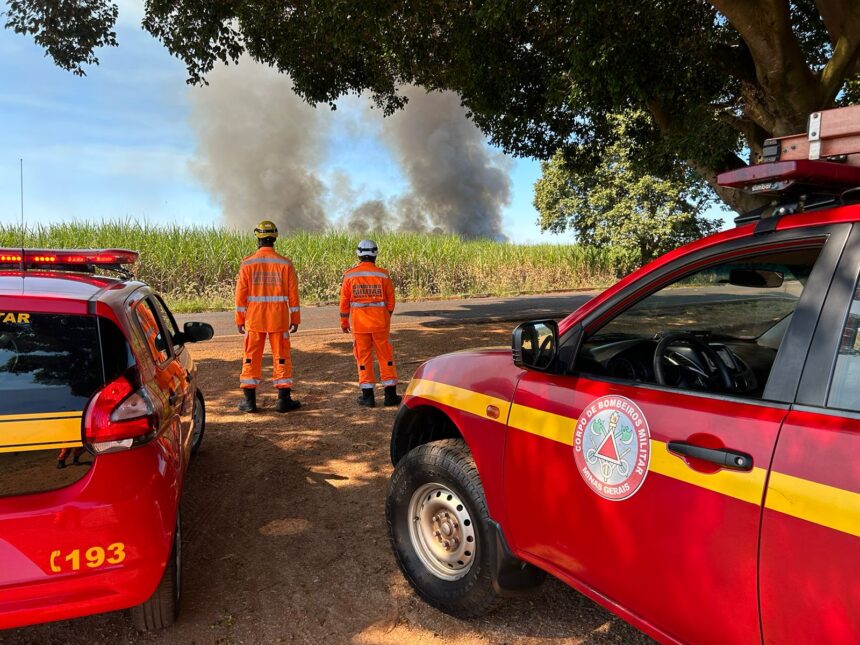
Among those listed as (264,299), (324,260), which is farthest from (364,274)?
(324,260)

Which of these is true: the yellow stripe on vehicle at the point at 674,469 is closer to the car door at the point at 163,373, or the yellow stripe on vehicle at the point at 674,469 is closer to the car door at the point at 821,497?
the car door at the point at 821,497

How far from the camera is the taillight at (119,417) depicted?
2.04m

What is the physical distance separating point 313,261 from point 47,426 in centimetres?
1757

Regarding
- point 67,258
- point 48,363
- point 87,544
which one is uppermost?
point 67,258

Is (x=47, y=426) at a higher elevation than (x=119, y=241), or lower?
lower

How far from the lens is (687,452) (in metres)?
1.56

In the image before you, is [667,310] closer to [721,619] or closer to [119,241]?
[721,619]

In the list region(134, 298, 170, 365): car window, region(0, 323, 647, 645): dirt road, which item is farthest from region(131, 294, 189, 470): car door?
region(0, 323, 647, 645): dirt road

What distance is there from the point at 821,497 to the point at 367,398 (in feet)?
16.5

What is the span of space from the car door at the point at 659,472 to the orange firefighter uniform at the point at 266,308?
3.98 meters

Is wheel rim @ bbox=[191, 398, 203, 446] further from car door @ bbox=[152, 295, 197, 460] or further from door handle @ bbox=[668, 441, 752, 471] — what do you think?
door handle @ bbox=[668, 441, 752, 471]

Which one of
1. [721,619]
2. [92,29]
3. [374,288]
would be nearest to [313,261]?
[92,29]

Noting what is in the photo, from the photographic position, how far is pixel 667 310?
281 cm

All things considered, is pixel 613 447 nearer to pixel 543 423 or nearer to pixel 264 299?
pixel 543 423
